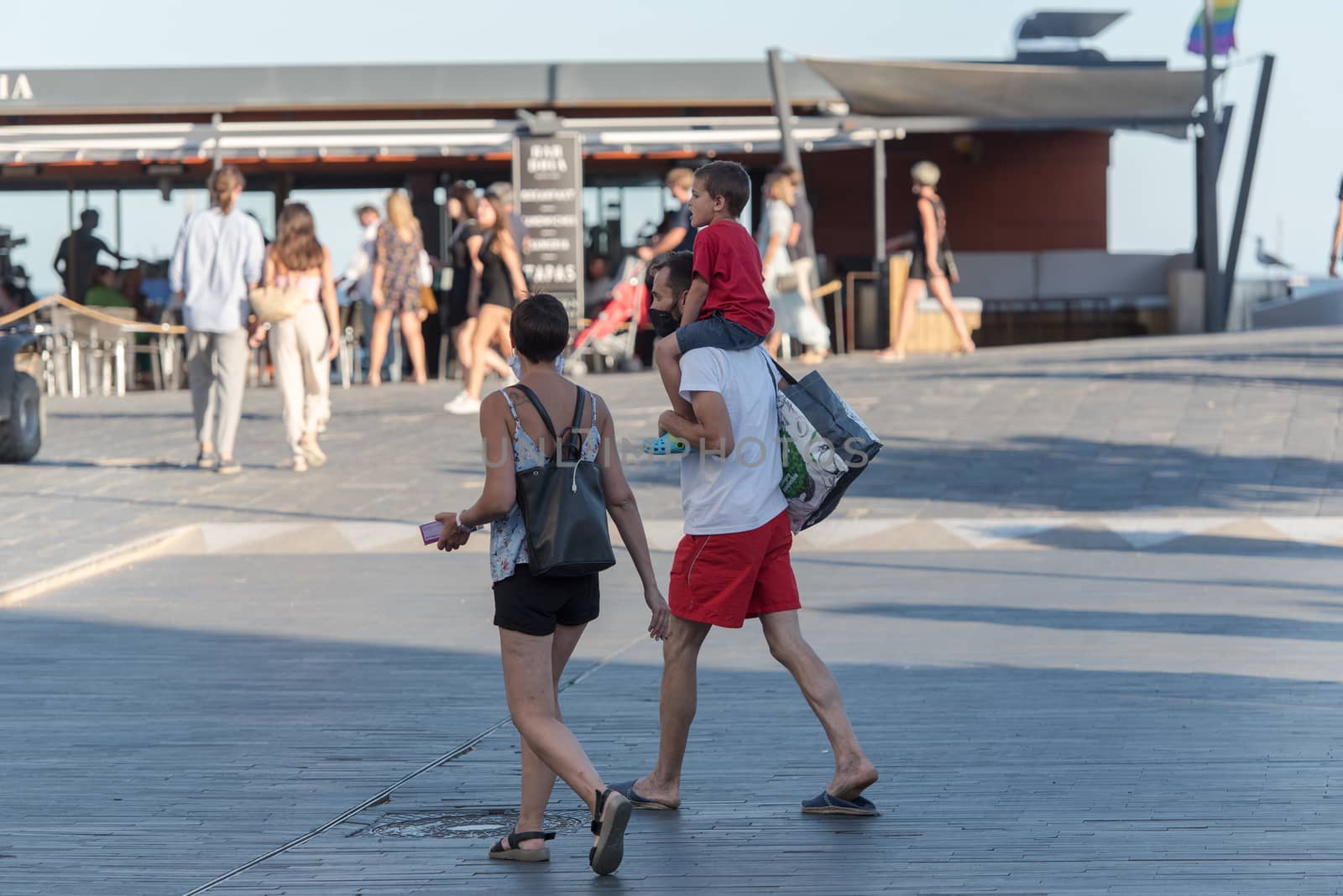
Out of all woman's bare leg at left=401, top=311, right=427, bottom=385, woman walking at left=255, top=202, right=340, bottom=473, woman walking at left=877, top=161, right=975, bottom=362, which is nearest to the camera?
woman walking at left=255, top=202, right=340, bottom=473

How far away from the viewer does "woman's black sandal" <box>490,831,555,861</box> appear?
4.86 metres

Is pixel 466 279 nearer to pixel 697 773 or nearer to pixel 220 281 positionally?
pixel 220 281

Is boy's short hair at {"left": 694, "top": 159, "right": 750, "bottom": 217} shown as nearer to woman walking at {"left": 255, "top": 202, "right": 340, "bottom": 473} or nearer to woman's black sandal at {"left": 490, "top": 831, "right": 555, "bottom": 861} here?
woman's black sandal at {"left": 490, "top": 831, "right": 555, "bottom": 861}

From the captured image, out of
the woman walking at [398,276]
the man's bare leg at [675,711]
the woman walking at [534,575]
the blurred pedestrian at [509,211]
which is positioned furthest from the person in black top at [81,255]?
the woman walking at [534,575]

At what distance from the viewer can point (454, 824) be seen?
5.25 metres

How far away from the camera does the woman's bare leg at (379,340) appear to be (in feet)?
64.0

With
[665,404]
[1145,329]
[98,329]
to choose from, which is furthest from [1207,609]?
[1145,329]

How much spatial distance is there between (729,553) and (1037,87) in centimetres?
1960

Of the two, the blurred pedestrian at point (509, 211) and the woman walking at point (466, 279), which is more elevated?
the blurred pedestrian at point (509, 211)

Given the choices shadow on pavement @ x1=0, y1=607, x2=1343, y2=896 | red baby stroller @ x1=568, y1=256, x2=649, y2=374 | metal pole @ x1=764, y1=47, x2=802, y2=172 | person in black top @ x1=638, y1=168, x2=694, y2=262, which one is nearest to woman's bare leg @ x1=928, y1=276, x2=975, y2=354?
person in black top @ x1=638, y1=168, x2=694, y2=262

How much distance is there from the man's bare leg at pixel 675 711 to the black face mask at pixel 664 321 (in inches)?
34.6

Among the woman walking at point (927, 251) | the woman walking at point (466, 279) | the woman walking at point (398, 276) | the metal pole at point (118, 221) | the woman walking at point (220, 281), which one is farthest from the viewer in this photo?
the metal pole at point (118, 221)

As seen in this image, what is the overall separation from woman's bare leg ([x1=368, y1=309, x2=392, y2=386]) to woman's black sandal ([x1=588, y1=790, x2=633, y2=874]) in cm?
1518

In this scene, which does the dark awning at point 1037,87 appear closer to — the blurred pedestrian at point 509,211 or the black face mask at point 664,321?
the blurred pedestrian at point 509,211
